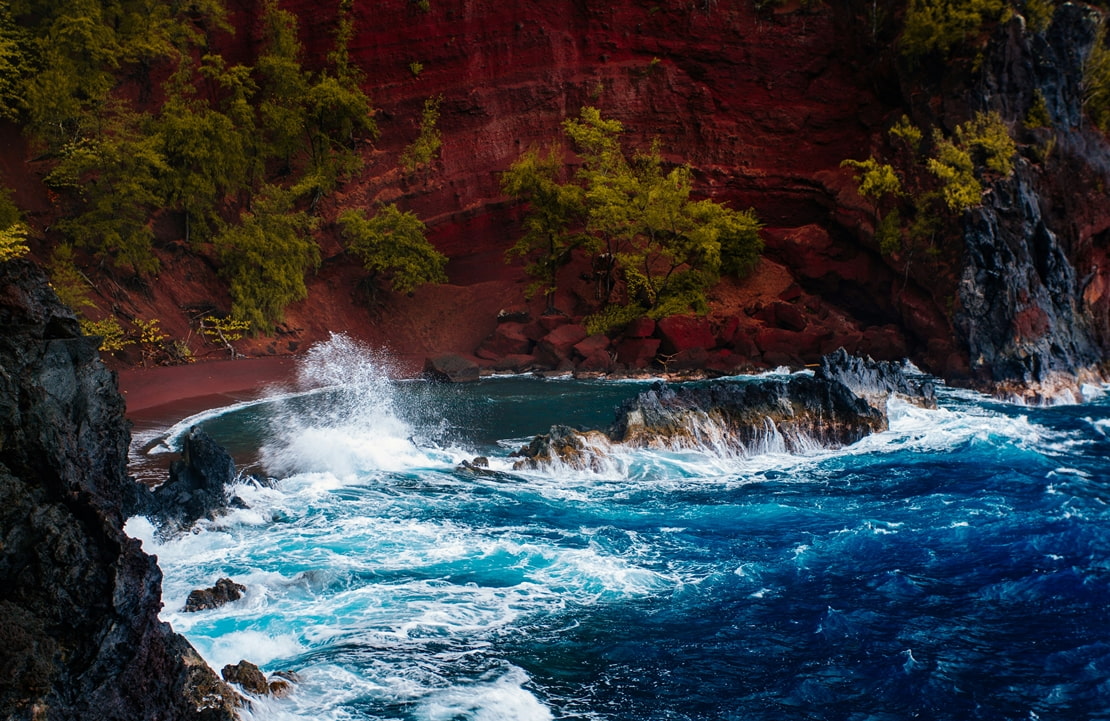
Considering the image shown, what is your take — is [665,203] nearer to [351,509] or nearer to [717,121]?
[717,121]

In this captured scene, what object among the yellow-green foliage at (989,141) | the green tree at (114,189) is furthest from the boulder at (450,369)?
the yellow-green foliage at (989,141)

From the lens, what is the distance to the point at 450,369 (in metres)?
28.6

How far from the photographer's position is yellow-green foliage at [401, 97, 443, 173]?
3700cm

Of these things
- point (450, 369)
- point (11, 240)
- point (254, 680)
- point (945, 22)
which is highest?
point (945, 22)

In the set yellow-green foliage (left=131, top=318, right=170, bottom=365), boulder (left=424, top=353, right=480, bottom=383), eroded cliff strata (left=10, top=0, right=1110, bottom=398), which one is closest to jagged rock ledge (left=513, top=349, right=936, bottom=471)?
eroded cliff strata (left=10, top=0, right=1110, bottom=398)

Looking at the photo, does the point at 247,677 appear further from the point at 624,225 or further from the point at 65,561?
the point at 624,225

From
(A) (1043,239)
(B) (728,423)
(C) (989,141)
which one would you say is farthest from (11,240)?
(A) (1043,239)

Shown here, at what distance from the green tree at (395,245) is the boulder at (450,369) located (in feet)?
20.3

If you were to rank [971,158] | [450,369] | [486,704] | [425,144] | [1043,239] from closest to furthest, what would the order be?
1. [486,704]
2. [1043,239]
3. [971,158]
4. [450,369]
5. [425,144]

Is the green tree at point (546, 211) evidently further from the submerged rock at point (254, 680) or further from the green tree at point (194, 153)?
the submerged rock at point (254, 680)

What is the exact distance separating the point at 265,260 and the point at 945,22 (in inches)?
1030

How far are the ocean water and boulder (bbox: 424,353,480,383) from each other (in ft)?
30.7

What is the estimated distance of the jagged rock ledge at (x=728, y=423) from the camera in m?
17.1

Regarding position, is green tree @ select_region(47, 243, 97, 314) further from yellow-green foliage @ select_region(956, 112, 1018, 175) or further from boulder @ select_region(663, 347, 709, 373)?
yellow-green foliage @ select_region(956, 112, 1018, 175)
